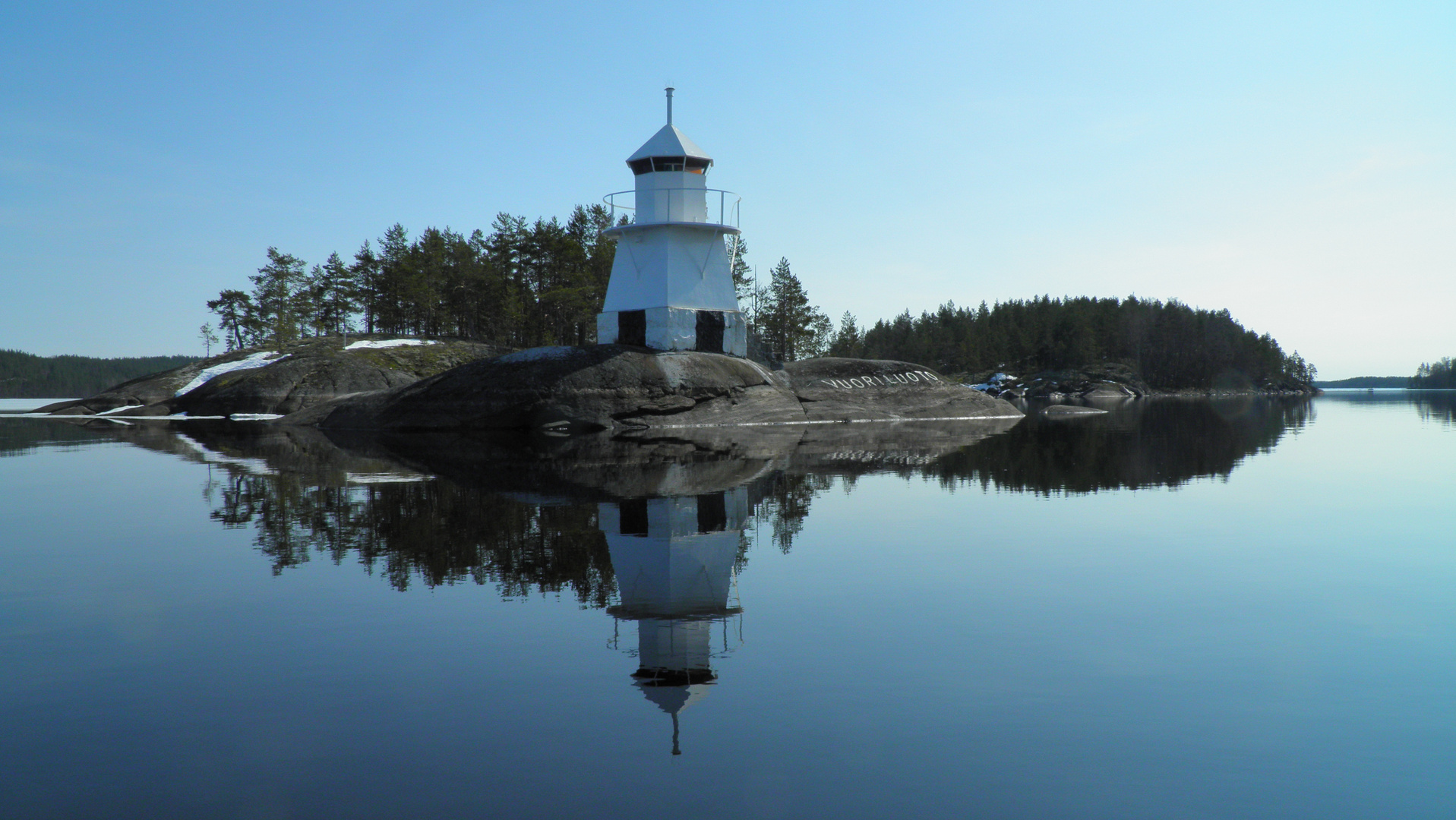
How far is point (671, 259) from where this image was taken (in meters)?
41.9

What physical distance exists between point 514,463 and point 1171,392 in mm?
139773

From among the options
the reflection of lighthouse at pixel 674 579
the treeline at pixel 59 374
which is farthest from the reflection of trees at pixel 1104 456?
the treeline at pixel 59 374

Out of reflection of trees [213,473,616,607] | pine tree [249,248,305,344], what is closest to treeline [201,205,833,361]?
pine tree [249,248,305,344]

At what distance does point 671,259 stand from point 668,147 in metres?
5.35

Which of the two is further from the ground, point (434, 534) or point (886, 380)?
point (886, 380)

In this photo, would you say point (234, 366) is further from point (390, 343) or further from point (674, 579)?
point (674, 579)

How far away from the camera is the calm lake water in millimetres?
4332

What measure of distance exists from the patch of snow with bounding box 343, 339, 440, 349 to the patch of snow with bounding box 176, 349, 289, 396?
5009 millimetres

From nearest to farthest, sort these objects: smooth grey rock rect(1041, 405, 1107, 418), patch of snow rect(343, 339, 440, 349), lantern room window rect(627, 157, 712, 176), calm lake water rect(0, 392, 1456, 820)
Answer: calm lake water rect(0, 392, 1456, 820) < lantern room window rect(627, 157, 712, 176) < smooth grey rock rect(1041, 405, 1107, 418) < patch of snow rect(343, 339, 440, 349)

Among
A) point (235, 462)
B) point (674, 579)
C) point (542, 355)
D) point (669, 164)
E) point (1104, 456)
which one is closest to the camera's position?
point (674, 579)

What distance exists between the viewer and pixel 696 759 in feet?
15.1

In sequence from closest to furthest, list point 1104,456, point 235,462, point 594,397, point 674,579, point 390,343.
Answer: point 674,579, point 235,462, point 1104,456, point 594,397, point 390,343

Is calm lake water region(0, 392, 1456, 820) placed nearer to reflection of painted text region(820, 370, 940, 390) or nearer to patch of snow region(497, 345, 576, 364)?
patch of snow region(497, 345, 576, 364)

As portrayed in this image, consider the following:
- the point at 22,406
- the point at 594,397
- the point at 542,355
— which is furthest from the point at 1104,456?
the point at 22,406
